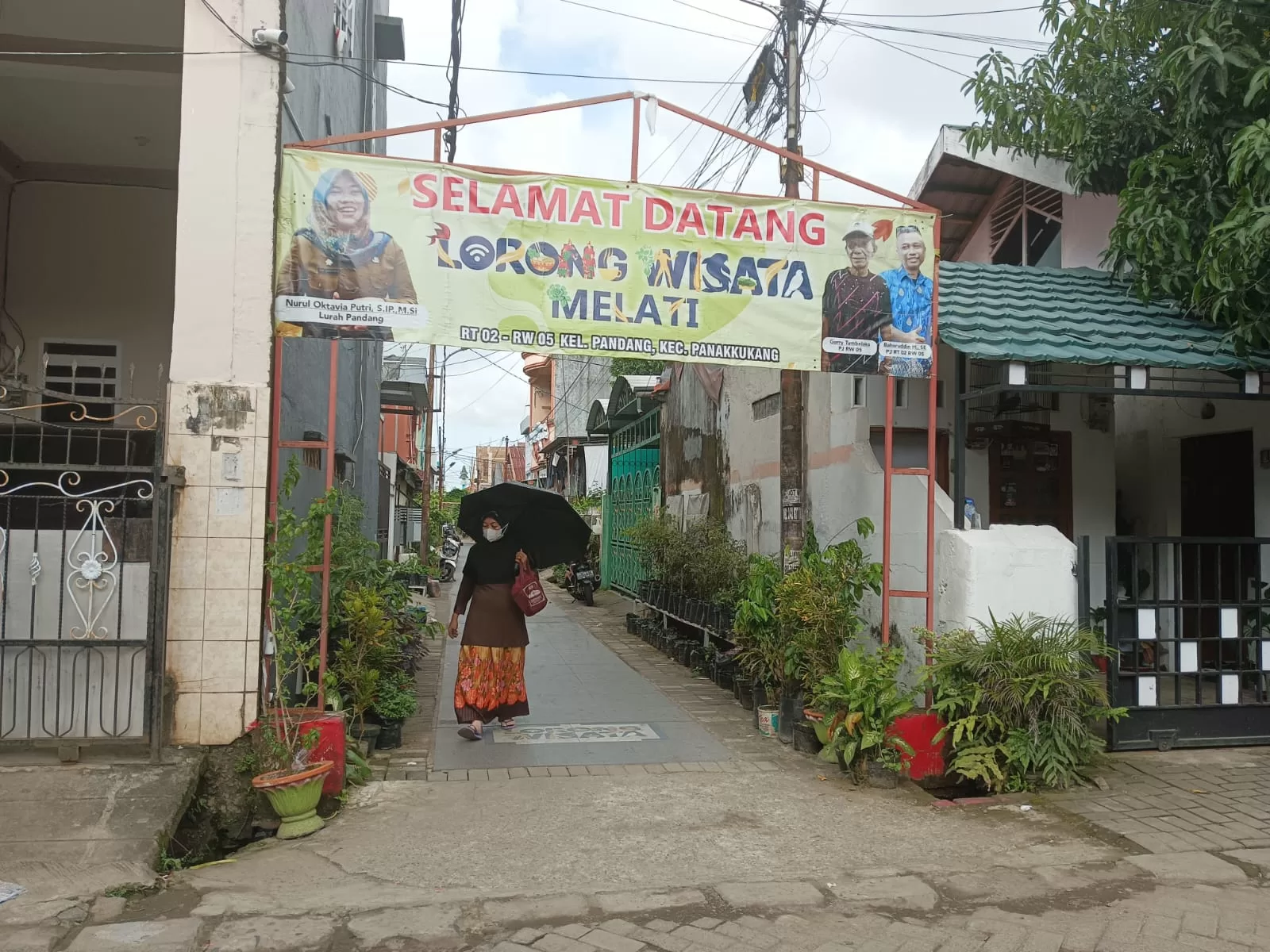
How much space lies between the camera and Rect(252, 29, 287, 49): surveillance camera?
19.6 feet

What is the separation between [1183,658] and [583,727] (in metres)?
4.54

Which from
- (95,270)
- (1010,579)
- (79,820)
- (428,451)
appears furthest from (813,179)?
(428,451)

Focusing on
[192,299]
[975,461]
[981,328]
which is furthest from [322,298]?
[975,461]

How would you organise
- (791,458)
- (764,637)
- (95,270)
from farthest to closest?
(95,270)
(791,458)
(764,637)

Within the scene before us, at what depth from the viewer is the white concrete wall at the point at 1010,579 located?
6.56 metres

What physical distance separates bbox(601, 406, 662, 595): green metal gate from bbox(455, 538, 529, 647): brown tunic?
7.63 meters

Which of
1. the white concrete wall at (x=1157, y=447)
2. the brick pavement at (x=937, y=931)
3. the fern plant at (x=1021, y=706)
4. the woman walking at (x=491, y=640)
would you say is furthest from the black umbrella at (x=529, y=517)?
the white concrete wall at (x=1157, y=447)

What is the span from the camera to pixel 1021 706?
6.11 metres

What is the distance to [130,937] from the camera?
392 cm

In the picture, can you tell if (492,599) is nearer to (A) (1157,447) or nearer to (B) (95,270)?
(B) (95,270)

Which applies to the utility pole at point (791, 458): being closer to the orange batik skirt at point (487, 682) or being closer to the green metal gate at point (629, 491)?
the orange batik skirt at point (487, 682)

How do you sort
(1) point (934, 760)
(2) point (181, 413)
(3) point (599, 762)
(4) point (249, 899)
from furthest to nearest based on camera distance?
(3) point (599, 762) < (1) point (934, 760) < (2) point (181, 413) < (4) point (249, 899)

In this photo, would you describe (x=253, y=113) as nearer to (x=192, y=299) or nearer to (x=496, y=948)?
(x=192, y=299)

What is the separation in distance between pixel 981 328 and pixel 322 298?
4584 millimetres
